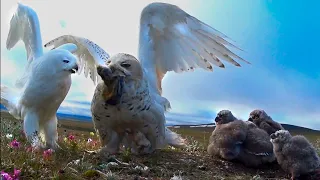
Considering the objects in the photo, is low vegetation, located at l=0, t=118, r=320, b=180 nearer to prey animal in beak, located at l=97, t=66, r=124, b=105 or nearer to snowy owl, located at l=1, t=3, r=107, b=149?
snowy owl, located at l=1, t=3, r=107, b=149

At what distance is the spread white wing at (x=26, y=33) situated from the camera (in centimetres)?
551

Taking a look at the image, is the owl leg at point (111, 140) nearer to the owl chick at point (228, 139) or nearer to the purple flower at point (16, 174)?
the owl chick at point (228, 139)

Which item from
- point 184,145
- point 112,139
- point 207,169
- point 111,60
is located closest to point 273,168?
point 207,169

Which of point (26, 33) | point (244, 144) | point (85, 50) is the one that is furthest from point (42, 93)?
point (244, 144)

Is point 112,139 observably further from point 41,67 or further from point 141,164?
point 41,67

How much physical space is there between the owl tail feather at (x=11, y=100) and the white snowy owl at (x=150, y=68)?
100cm

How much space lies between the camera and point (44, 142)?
4980 mm

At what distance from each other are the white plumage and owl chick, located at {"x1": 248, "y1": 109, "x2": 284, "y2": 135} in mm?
2183

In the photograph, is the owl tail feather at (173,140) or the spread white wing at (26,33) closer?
the owl tail feather at (173,140)

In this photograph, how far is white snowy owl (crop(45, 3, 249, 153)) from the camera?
185 inches

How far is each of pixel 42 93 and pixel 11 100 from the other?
2.37ft

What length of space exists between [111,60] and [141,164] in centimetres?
120

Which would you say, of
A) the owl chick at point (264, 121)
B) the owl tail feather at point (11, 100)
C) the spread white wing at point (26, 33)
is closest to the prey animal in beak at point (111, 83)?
the spread white wing at point (26, 33)

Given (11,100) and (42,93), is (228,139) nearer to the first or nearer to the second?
(42,93)
